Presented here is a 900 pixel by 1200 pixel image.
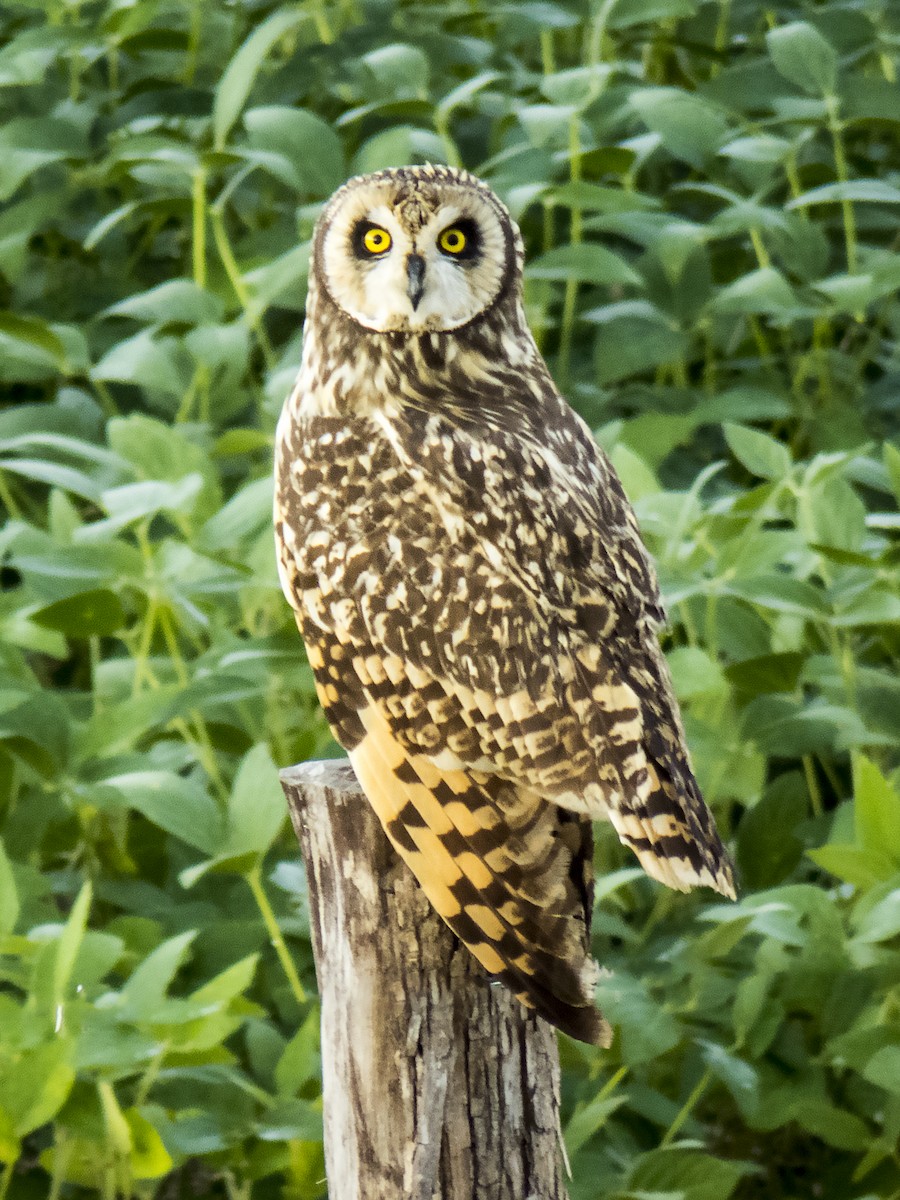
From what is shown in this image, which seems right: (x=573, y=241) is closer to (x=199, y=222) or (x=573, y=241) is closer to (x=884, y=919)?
(x=199, y=222)

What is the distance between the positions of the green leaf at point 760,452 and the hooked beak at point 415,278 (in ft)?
4.27

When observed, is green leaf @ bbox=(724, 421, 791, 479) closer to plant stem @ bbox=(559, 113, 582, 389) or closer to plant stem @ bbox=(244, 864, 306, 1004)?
plant stem @ bbox=(559, 113, 582, 389)

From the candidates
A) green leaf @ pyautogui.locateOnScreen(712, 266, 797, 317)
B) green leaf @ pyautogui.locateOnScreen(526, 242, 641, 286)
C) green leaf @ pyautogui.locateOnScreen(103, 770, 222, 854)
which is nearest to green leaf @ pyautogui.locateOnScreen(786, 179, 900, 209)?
green leaf @ pyautogui.locateOnScreen(712, 266, 797, 317)

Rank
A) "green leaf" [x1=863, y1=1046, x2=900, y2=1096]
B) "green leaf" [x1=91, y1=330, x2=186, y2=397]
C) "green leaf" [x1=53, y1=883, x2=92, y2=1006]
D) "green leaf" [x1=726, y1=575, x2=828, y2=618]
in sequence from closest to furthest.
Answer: "green leaf" [x1=53, y1=883, x2=92, y2=1006] → "green leaf" [x1=863, y1=1046, x2=900, y2=1096] → "green leaf" [x1=726, y1=575, x2=828, y2=618] → "green leaf" [x1=91, y1=330, x2=186, y2=397]

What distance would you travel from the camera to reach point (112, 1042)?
243 cm

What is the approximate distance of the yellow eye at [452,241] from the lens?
2.08m

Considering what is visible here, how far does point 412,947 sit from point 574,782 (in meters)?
0.29

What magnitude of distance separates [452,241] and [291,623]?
3.68 ft

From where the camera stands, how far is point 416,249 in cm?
203

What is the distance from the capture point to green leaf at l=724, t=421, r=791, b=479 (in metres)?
3.22

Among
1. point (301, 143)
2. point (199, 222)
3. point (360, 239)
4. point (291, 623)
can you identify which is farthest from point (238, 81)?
point (360, 239)

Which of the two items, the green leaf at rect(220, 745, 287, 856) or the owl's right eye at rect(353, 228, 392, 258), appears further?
the green leaf at rect(220, 745, 287, 856)

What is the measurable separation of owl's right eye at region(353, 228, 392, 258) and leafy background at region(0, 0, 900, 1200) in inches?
33.4

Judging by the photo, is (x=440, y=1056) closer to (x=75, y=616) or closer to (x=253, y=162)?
(x=75, y=616)
